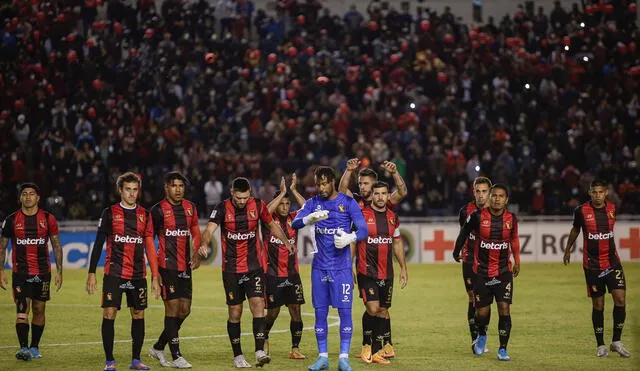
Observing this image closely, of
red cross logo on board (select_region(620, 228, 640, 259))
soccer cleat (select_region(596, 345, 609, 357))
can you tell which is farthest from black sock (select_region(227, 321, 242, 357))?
red cross logo on board (select_region(620, 228, 640, 259))

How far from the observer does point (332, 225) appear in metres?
12.2

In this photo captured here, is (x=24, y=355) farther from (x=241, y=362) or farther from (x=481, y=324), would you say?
(x=481, y=324)

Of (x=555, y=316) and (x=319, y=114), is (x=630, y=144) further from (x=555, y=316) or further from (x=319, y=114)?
(x=555, y=316)

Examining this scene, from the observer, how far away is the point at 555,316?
60.2 ft

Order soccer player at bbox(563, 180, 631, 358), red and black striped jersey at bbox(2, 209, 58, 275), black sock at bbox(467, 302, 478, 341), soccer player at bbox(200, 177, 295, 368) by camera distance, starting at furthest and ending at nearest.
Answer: black sock at bbox(467, 302, 478, 341), soccer player at bbox(563, 180, 631, 358), red and black striped jersey at bbox(2, 209, 58, 275), soccer player at bbox(200, 177, 295, 368)

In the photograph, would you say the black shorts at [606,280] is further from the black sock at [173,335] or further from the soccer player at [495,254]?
the black sock at [173,335]

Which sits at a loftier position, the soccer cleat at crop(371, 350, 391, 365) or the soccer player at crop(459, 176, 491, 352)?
the soccer player at crop(459, 176, 491, 352)

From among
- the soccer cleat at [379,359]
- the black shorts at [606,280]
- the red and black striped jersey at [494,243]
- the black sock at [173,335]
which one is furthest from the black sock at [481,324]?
the black sock at [173,335]

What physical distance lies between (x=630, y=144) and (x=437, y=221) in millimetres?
6423

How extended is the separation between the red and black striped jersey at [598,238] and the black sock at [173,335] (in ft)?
17.4

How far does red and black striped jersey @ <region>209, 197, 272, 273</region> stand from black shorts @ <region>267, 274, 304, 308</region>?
1.09 meters

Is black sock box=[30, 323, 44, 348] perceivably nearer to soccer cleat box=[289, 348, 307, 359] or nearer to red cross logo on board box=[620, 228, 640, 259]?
soccer cleat box=[289, 348, 307, 359]

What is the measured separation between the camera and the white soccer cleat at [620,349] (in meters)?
13.6

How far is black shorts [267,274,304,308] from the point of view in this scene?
13.9 meters
